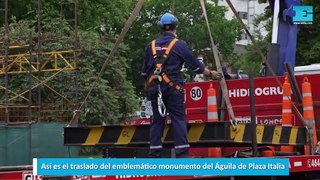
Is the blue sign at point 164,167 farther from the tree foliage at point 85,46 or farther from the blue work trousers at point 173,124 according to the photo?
the tree foliage at point 85,46

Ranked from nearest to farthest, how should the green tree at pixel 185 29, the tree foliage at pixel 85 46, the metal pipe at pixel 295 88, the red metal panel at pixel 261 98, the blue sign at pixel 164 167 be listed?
1. the blue sign at pixel 164 167
2. the metal pipe at pixel 295 88
3. the red metal panel at pixel 261 98
4. the tree foliage at pixel 85 46
5. the green tree at pixel 185 29

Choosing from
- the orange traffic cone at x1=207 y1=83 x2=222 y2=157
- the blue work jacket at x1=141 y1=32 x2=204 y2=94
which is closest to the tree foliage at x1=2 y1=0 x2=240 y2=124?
the orange traffic cone at x1=207 y1=83 x2=222 y2=157

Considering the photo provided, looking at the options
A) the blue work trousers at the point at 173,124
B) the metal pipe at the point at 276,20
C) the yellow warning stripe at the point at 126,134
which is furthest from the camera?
the metal pipe at the point at 276,20

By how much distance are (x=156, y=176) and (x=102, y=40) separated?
25.3m

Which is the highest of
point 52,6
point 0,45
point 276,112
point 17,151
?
point 52,6

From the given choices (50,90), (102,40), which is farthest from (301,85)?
(102,40)

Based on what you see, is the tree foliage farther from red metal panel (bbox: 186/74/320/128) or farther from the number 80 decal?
red metal panel (bbox: 186/74/320/128)

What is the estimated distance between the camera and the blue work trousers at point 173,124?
24.1 feet

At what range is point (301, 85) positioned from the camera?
8.73 m

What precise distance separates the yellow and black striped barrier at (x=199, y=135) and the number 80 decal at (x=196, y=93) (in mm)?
2274

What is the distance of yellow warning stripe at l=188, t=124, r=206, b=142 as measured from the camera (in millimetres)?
7594

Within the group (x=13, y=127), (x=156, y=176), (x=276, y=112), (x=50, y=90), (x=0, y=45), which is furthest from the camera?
(x=50, y=90)

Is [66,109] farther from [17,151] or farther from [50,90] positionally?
[17,151]

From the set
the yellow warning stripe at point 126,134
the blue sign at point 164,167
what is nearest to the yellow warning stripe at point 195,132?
the yellow warning stripe at point 126,134
